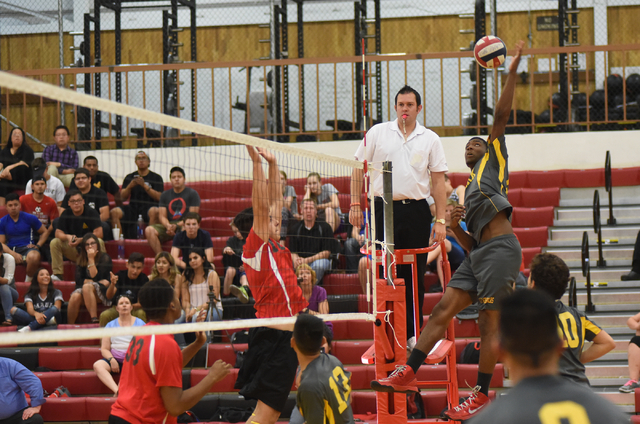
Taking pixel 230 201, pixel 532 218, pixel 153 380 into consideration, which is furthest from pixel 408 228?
pixel 230 201

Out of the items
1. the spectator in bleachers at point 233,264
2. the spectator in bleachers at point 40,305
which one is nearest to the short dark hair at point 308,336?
the spectator in bleachers at point 233,264

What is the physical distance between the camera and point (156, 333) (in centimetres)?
387

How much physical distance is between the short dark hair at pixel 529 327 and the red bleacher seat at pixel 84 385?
22.3 ft

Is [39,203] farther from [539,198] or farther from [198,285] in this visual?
[539,198]

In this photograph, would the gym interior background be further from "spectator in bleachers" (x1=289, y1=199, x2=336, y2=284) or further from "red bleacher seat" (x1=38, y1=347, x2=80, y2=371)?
"red bleacher seat" (x1=38, y1=347, x2=80, y2=371)

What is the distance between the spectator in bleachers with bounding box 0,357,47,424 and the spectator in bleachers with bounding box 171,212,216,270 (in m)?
2.53

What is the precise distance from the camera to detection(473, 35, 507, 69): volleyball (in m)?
5.02

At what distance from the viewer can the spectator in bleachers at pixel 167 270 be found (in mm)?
8484

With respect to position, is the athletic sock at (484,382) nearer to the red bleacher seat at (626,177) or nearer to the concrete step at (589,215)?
the concrete step at (589,215)

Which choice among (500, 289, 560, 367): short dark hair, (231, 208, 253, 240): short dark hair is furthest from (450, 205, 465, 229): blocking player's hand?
(500, 289, 560, 367): short dark hair

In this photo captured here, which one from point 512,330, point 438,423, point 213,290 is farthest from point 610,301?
point 512,330

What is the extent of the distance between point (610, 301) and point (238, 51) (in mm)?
10593

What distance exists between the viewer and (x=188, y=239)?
367 inches

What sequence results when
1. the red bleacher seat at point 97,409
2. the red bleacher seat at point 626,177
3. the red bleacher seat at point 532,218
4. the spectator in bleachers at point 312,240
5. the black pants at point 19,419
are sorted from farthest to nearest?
→ the red bleacher seat at point 626,177 → the red bleacher seat at point 532,218 → the spectator in bleachers at point 312,240 → the red bleacher seat at point 97,409 → the black pants at point 19,419
